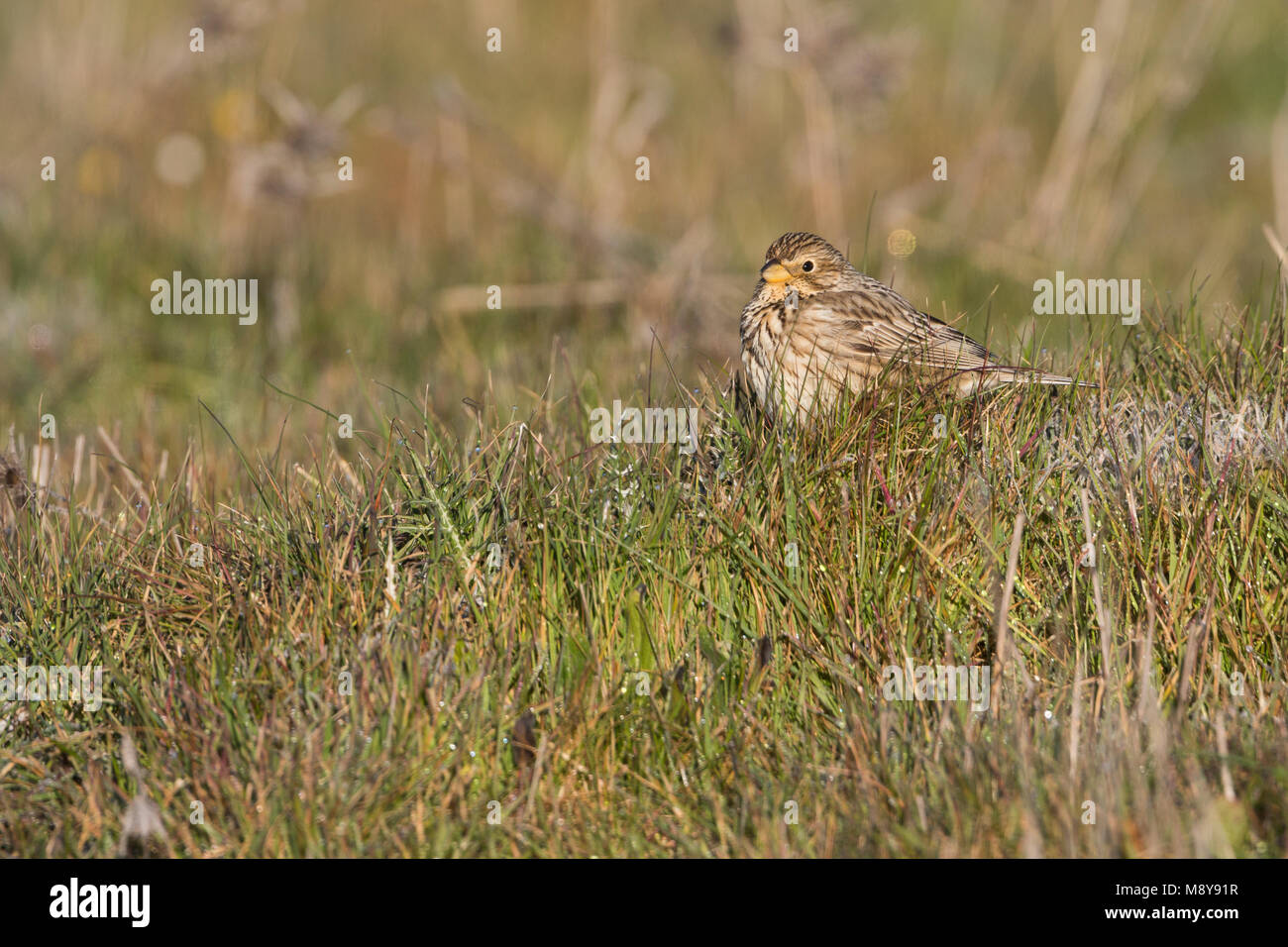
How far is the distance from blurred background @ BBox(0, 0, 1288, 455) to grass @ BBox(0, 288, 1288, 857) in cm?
171

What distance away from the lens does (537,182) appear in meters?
8.80

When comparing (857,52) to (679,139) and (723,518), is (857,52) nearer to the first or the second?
(679,139)

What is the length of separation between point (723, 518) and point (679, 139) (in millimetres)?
7304

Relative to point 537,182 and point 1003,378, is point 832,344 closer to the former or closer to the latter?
point 1003,378

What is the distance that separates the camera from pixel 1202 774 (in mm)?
3041

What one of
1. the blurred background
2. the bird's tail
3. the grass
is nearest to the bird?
the bird's tail

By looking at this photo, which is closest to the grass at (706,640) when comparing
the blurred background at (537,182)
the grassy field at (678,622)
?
the grassy field at (678,622)

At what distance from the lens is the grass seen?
3.04m

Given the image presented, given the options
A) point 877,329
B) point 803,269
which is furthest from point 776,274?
point 877,329

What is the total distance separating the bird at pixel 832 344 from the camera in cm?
425

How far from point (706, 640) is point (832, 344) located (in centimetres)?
168

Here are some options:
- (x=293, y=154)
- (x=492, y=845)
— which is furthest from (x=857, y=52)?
(x=492, y=845)

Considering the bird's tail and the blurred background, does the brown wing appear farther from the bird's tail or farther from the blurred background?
the blurred background

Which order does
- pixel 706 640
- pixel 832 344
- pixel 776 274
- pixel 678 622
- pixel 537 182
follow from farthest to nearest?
1. pixel 537 182
2. pixel 776 274
3. pixel 832 344
4. pixel 678 622
5. pixel 706 640
